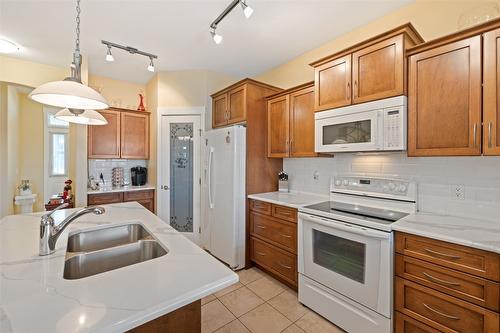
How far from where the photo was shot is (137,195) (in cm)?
363

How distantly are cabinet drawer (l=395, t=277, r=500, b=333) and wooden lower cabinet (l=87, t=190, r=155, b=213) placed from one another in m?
3.53

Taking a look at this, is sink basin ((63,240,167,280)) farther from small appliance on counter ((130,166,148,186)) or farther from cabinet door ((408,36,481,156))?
small appliance on counter ((130,166,148,186))

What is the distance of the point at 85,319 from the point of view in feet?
2.09

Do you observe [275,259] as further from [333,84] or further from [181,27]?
[181,27]

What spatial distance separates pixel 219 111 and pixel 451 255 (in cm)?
299

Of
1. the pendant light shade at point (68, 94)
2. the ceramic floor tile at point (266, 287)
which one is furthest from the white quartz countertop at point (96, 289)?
the ceramic floor tile at point (266, 287)

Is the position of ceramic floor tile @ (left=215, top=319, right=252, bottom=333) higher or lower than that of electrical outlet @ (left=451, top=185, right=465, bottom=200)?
→ lower

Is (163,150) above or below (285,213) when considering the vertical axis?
above

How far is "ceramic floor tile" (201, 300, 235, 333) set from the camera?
1856 millimetres

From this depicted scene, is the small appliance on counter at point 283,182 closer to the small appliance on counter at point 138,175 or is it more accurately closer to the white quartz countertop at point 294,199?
the white quartz countertop at point 294,199

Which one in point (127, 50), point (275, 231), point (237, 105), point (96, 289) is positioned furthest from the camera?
point (237, 105)

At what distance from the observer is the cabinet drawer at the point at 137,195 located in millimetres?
3562

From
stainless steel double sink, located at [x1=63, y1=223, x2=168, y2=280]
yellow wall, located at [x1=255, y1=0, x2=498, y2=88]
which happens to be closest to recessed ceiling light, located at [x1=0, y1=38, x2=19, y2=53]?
stainless steel double sink, located at [x1=63, y1=223, x2=168, y2=280]

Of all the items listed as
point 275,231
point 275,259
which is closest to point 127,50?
point 275,231
